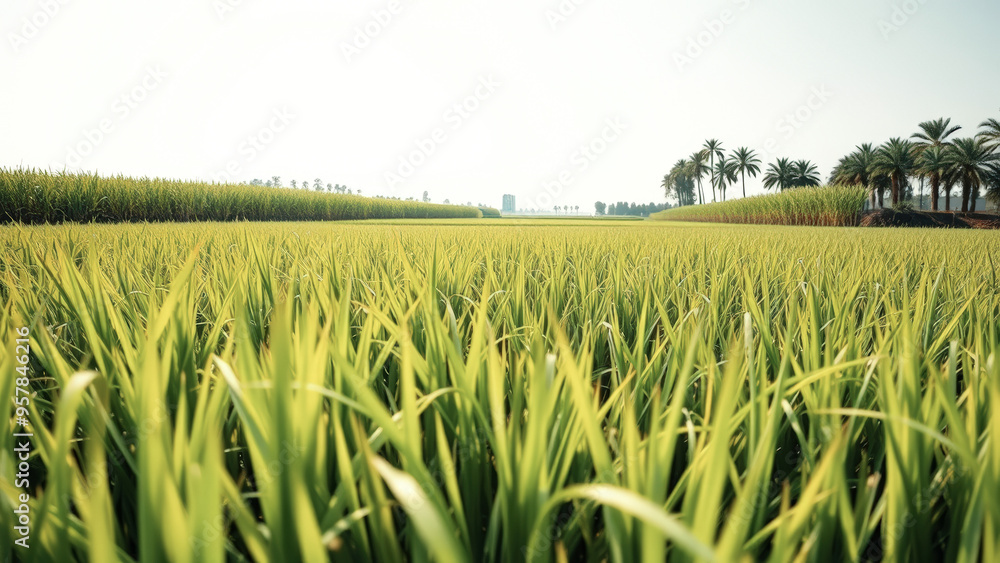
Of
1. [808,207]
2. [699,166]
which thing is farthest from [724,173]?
[808,207]

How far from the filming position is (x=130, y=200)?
29.3 feet

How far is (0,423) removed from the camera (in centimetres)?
36

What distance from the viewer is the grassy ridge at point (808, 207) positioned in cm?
1308

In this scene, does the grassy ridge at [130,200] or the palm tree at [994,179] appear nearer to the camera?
the grassy ridge at [130,200]

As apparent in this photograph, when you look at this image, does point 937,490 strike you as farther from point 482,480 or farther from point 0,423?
point 0,423

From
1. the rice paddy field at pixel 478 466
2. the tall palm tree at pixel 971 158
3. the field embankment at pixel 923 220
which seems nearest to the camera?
the rice paddy field at pixel 478 466

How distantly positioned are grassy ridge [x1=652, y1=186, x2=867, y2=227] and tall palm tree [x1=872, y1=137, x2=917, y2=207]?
12.6 meters

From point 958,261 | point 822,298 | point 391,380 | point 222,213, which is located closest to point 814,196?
point 958,261

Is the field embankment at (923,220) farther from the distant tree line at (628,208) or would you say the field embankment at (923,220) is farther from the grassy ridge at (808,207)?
the distant tree line at (628,208)

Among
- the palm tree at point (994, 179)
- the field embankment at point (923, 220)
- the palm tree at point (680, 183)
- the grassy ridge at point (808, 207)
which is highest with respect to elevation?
the palm tree at point (680, 183)

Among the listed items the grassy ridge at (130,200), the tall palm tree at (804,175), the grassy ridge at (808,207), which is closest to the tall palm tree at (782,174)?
the tall palm tree at (804,175)
